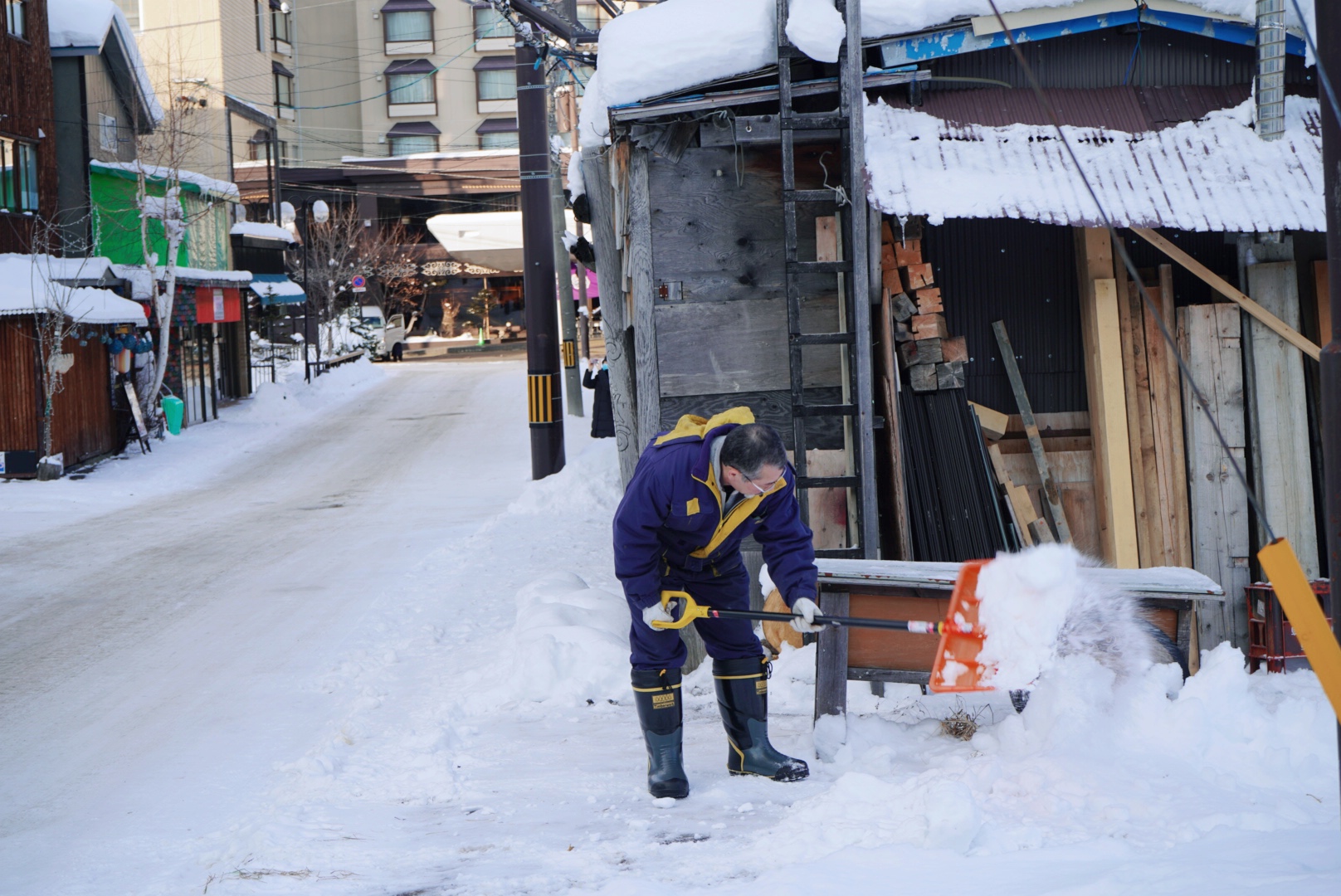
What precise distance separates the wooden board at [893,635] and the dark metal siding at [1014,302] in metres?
2.36

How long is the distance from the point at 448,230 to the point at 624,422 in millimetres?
37064

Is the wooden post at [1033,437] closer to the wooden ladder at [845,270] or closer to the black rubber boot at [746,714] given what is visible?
the wooden ladder at [845,270]

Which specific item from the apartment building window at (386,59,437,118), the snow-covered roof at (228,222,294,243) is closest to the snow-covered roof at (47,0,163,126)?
the snow-covered roof at (228,222,294,243)

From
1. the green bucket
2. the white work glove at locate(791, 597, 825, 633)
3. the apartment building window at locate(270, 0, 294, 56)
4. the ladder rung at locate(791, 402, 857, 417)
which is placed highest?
the apartment building window at locate(270, 0, 294, 56)

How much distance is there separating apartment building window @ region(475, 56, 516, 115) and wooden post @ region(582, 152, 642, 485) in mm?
47715

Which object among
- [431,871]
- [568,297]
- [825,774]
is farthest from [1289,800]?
[568,297]

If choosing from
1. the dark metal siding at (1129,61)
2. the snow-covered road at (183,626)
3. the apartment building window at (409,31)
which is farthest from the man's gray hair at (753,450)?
the apartment building window at (409,31)

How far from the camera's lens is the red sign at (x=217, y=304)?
23.0 metres

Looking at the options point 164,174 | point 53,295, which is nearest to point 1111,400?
point 53,295

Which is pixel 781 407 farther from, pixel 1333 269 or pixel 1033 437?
pixel 1333 269

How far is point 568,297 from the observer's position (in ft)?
76.1

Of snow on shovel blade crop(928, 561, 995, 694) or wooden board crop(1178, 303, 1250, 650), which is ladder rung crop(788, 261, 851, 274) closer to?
wooden board crop(1178, 303, 1250, 650)

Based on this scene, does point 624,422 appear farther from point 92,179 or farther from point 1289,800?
point 92,179

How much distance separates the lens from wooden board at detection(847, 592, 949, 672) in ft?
17.7
